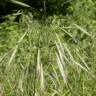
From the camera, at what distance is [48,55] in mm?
3133

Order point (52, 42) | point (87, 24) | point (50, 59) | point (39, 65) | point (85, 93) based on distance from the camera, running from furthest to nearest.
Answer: point (87, 24), point (85, 93), point (50, 59), point (52, 42), point (39, 65)

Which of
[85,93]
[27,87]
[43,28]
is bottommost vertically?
[85,93]

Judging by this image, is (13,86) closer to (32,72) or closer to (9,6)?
(32,72)

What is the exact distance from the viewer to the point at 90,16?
491cm

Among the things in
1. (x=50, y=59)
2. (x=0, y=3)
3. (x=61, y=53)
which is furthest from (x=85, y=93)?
(x=0, y=3)

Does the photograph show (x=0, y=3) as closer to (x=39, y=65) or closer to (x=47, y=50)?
(x=47, y=50)

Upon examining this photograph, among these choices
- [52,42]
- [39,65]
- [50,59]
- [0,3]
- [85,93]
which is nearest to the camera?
[39,65]

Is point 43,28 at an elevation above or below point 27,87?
above

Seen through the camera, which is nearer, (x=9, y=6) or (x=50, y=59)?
(x=50, y=59)

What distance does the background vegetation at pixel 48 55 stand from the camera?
→ 282cm

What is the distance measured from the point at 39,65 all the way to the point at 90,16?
7.48 ft

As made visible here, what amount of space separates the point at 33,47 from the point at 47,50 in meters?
0.17

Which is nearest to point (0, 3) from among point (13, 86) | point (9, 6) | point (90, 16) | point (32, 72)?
point (9, 6)

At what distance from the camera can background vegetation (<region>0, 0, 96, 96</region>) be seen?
111 inches
